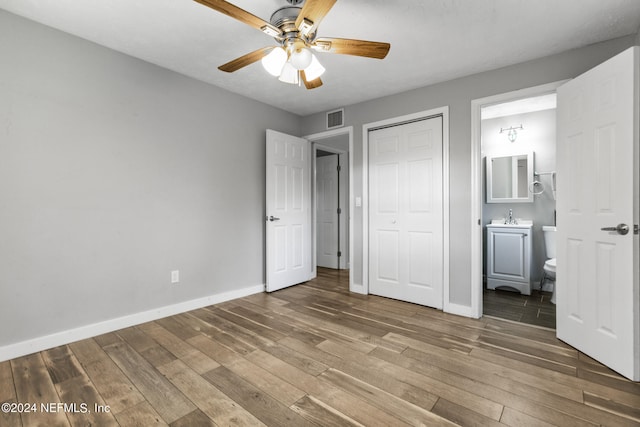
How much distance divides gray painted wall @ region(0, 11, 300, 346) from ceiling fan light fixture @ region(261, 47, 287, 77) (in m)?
1.58

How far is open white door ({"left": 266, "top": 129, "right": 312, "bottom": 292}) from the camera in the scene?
13.0 ft

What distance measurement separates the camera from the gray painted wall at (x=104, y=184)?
225 centimetres

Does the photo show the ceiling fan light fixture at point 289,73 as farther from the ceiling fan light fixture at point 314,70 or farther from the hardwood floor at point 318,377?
the hardwood floor at point 318,377

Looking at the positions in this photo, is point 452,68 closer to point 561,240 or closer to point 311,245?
point 561,240

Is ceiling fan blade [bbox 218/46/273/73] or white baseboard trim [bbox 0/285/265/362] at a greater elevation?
ceiling fan blade [bbox 218/46/273/73]

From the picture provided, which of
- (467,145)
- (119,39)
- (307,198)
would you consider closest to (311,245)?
(307,198)

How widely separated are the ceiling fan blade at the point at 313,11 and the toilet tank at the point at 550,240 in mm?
3826

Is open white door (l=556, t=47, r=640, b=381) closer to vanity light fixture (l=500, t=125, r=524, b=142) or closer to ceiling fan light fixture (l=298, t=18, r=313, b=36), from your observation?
vanity light fixture (l=500, t=125, r=524, b=142)

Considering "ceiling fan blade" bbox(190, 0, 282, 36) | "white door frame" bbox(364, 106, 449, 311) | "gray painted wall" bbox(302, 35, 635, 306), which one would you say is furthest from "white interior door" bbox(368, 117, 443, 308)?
"ceiling fan blade" bbox(190, 0, 282, 36)

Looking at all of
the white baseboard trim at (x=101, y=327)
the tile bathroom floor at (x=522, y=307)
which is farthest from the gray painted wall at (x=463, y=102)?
the white baseboard trim at (x=101, y=327)

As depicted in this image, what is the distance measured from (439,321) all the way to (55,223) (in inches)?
134

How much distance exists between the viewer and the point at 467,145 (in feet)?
10.3

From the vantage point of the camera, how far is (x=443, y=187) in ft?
10.8

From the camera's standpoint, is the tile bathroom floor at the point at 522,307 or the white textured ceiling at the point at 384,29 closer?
the white textured ceiling at the point at 384,29
